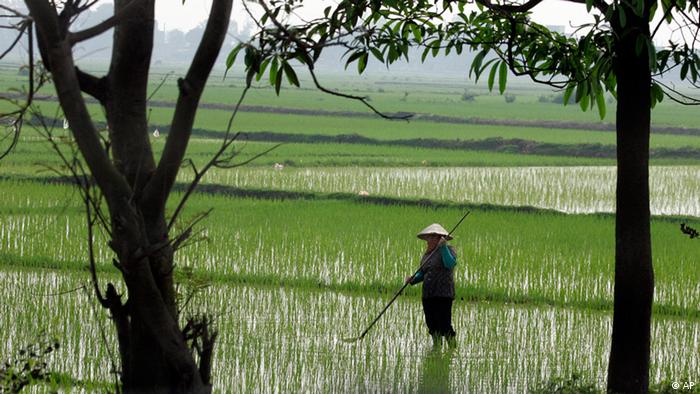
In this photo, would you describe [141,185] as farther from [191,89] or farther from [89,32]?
[89,32]

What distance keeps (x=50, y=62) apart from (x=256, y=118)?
81.1ft

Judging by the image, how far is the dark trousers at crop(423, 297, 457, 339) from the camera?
6465mm

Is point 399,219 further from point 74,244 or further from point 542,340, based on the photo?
point 542,340

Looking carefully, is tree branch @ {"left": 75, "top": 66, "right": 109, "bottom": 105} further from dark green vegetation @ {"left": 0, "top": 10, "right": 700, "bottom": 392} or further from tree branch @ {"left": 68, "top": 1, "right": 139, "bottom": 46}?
tree branch @ {"left": 68, "top": 1, "right": 139, "bottom": 46}

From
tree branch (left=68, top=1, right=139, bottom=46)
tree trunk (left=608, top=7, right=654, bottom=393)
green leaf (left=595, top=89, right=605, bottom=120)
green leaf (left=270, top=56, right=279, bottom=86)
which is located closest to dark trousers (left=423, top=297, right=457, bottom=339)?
tree trunk (left=608, top=7, right=654, bottom=393)

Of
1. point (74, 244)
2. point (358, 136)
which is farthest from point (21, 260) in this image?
point (358, 136)

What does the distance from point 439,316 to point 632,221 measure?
68.1 inches

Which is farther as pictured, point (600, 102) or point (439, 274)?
point (439, 274)

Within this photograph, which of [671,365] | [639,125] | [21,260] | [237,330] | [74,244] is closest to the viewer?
[639,125]

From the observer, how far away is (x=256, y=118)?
91.0 feet

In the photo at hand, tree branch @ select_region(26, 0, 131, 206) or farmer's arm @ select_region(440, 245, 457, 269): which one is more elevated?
tree branch @ select_region(26, 0, 131, 206)

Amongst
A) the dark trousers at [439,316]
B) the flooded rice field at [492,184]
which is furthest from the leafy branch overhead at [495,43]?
the flooded rice field at [492,184]

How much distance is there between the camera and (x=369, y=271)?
9.00 meters

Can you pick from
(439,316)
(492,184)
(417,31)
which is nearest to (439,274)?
(439,316)
